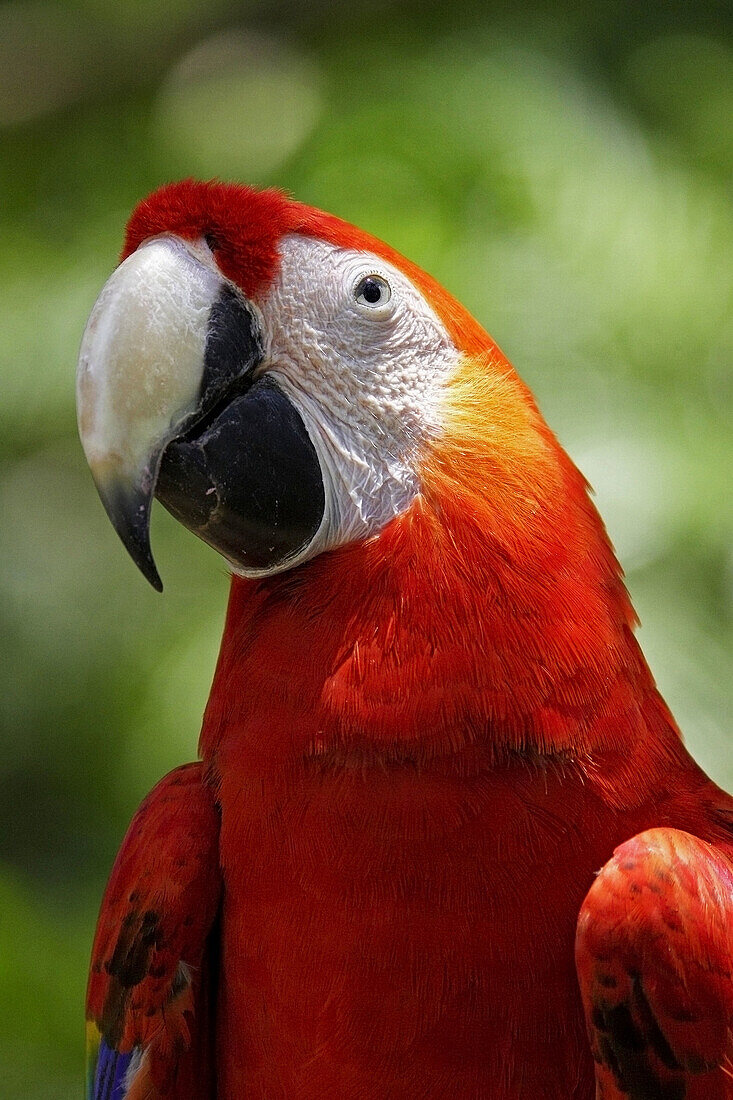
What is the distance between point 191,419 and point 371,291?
0.66 ft

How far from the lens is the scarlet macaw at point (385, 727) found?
0.84 metres

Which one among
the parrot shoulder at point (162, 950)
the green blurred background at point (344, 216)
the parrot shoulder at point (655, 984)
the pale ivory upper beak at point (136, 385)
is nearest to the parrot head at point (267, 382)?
the pale ivory upper beak at point (136, 385)

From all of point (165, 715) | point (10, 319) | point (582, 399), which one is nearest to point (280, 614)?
point (165, 715)

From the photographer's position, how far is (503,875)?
0.84m

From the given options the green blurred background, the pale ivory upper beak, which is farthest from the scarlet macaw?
the green blurred background

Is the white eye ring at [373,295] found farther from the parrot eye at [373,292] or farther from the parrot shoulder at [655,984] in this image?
the parrot shoulder at [655,984]

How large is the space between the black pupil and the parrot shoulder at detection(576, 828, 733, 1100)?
479mm

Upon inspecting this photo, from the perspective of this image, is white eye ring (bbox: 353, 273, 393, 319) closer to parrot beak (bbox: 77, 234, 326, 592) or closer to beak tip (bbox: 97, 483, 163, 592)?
parrot beak (bbox: 77, 234, 326, 592)

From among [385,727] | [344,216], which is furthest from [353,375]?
[344,216]

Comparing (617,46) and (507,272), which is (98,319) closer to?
(507,272)

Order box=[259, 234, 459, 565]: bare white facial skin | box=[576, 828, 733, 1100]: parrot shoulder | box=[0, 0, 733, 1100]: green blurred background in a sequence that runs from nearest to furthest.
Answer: box=[576, 828, 733, 1100]: parrot shoulder → box=[259, 234, 459, 565]: bare white facial skin → box=[0, 0, 733, 1100]: green blurred background

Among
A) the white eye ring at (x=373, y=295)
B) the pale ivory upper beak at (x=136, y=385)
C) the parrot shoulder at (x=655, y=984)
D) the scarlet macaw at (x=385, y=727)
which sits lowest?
the parrot shoulder at (x=655, y=984)

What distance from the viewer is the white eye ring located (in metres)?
0.95

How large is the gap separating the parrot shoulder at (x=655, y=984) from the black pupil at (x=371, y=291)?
0.48 m
